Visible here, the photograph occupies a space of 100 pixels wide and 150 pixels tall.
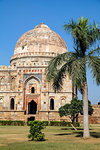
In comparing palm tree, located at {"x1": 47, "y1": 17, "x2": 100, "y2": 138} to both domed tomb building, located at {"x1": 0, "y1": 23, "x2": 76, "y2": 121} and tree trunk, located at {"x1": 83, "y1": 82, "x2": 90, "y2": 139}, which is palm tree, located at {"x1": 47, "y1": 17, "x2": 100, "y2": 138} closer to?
tree trunk, located at {"x1": 83, "y1": 82, "x2": 90, "y2": 139}

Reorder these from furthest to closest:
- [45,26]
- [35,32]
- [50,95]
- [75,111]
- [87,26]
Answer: [45,26] < [35,32] < [50,95] < [75,111] < [87,26]

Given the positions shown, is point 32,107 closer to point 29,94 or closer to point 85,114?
point 29,94

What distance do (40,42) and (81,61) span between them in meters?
31.4

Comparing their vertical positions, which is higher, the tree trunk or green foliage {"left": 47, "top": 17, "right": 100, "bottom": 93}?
green foliage {"left": 47, "top": 17, "right": 100, "bottom": 93}

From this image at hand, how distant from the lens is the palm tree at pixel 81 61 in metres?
14.7

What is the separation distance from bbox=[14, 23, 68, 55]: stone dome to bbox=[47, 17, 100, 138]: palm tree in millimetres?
29035

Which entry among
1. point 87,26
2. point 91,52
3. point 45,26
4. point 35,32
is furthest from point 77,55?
point 45,26

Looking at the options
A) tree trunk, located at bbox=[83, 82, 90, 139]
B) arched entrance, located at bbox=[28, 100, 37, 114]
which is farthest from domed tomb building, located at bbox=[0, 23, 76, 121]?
tree trunk, located at bbox=[83, 82, 90, 139]

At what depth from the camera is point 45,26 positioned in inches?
2004

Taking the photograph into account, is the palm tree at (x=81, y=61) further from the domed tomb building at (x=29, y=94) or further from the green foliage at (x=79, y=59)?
the domed tomb building at (x=29, y=94)

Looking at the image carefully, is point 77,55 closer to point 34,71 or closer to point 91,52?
point 91,52

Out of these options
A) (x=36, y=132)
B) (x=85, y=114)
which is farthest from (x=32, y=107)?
(x=36, y=132)

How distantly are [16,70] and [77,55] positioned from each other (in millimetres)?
25417

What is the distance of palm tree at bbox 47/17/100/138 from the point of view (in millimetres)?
14719
